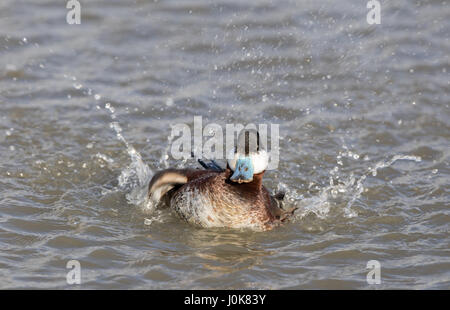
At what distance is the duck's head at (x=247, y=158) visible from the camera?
5492 mm

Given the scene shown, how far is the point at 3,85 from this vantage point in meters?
8.23

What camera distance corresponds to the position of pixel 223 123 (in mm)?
7727

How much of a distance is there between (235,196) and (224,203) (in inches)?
4.0

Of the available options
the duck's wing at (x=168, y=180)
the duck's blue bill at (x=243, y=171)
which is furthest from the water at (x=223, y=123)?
the duck's blue bill at (x=243, y=171)

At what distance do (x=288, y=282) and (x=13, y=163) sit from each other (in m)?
3.02

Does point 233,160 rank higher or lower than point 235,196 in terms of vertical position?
higher

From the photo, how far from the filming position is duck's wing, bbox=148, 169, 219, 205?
19.8 feet

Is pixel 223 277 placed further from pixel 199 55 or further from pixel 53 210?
pixel 199 55

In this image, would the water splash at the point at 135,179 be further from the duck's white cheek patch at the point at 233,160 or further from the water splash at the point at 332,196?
the water splash at the point at 332,196

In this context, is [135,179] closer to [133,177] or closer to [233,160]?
[133,177]

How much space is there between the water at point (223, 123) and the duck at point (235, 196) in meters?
0.11

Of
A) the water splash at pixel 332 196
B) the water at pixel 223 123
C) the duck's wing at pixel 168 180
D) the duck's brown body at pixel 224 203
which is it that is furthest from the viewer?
the water splash at pixel 332 196

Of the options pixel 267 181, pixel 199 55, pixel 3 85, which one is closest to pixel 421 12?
pixel 199 55

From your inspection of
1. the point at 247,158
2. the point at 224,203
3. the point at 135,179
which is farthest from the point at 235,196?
the point at 135,179
